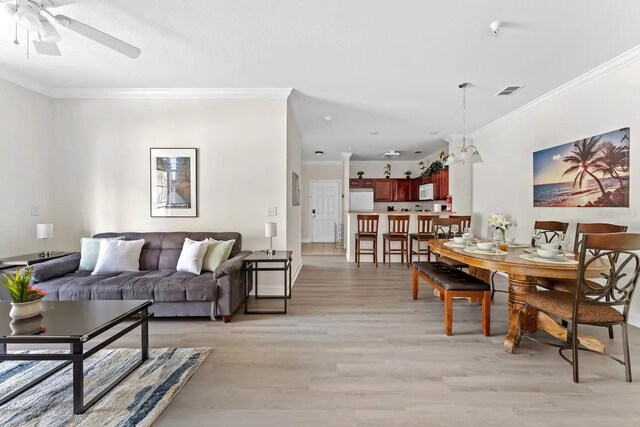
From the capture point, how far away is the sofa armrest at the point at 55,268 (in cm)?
283

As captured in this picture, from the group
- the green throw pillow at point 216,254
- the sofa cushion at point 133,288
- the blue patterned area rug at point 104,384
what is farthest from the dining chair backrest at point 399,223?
the blue patterned area rug at point 104,384

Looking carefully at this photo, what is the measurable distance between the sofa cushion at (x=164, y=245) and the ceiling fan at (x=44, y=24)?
1.99m

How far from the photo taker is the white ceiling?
87.0 inches

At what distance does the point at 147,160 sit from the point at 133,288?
1.77m

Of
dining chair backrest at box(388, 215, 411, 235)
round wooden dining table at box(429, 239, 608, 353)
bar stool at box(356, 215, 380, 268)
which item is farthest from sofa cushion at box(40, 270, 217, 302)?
dining chair backrest at box(388, 215, 411, 235)

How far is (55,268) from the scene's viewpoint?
299 cm

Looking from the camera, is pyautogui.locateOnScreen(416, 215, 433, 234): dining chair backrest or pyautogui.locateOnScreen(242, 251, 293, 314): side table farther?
pyautogui.locateOnScreen(416, 215, 433, 234): dining chair backrest

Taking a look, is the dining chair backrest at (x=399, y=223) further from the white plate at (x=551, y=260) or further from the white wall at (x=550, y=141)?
the white plate at (x=551, y=260)

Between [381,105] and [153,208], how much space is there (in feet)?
11.3

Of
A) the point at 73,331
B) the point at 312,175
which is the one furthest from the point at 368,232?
the point at 73,331

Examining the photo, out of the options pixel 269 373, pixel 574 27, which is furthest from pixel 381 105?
pixel 269 373

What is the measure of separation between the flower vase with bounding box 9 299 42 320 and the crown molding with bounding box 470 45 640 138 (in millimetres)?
5248

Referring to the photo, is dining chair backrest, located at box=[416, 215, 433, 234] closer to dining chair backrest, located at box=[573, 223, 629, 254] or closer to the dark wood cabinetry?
dining chair backrest, located at box=[573, 223, 629, 254]

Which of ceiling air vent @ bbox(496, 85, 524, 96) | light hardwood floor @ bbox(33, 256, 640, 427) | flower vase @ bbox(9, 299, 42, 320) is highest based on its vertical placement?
ceiling air vent @ bbox(496, 85, 524, 96)
